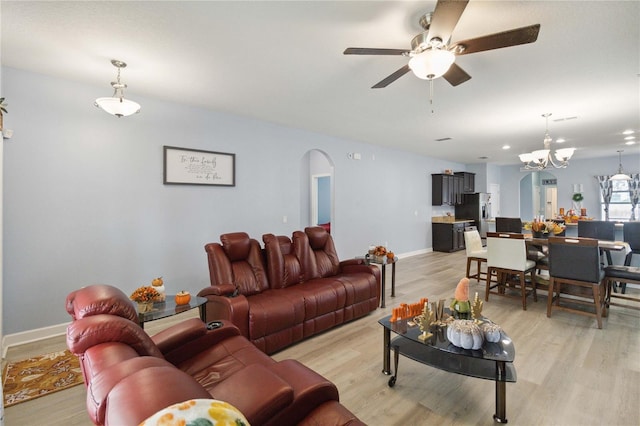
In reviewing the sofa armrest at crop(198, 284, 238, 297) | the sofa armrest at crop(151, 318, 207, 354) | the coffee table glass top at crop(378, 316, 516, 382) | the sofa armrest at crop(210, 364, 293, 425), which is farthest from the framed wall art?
the sofa armrest at crop(210, 364, 293, 425)

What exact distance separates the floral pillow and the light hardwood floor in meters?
1.61

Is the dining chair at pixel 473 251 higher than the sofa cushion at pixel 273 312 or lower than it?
higher

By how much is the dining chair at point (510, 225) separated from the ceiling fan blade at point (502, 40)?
468 centimetres

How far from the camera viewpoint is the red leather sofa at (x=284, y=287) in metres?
2.75

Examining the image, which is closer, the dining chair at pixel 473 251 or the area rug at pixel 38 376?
the area rug at pixel 38 376

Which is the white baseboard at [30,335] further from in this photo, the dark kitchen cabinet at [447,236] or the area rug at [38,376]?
the dark kitchen cabinet at [447,236]

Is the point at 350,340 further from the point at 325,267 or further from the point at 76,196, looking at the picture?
the point at 76,196

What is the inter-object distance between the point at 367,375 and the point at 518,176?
34.3ft

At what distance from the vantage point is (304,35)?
2.37 metres

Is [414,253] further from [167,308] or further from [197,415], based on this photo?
[197,415]

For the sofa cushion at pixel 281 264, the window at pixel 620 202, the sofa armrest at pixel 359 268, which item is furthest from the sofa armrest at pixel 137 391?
the window at pixel 620 202

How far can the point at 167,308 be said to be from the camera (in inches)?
98.9

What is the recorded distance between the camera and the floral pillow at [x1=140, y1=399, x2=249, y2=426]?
642 millimetres

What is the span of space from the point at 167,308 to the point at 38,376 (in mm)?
1187
